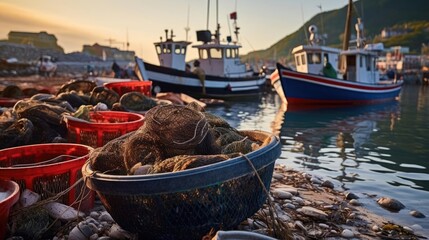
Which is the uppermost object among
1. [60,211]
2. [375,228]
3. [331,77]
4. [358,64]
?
[358,64]

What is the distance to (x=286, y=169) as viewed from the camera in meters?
7.22

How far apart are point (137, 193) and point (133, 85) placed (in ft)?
27.3

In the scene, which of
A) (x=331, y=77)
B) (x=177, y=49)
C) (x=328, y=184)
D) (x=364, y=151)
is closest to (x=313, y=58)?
(x=331, y=77)

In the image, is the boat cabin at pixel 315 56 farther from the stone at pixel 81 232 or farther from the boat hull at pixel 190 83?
the stone at pixel 81 232

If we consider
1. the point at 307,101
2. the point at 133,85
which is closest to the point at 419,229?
the point at 133,85

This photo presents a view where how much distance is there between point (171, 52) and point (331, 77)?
1069 cm

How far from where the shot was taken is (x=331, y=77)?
64.9 ft

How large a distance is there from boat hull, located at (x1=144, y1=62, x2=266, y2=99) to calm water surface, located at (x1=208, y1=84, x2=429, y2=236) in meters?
5.38

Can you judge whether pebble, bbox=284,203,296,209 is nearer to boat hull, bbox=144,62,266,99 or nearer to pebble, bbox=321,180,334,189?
pebble, bbox=321,180,334,189

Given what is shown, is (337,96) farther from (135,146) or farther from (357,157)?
(135,146)

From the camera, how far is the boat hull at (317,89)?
19.5 meters

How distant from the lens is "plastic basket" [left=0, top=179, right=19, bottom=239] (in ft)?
9.13

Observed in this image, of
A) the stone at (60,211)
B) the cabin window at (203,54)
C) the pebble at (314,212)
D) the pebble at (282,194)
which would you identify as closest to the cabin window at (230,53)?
the cabin window at (203,54)

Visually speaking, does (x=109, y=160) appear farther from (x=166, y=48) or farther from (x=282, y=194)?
(x=166, y=48)
